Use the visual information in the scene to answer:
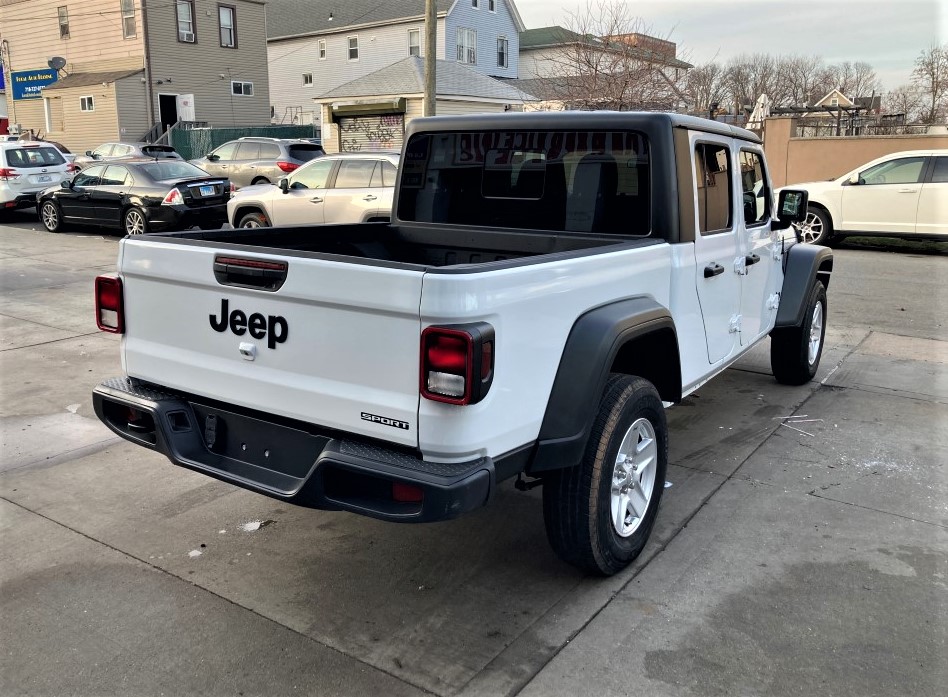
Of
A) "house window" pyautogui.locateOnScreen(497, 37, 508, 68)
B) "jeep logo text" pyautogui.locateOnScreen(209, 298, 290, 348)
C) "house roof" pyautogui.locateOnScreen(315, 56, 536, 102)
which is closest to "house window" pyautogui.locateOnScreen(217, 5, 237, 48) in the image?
"house roof" pyautogui.locateOnScreen(315, 56, 536, 102)

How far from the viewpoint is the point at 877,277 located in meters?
11.7

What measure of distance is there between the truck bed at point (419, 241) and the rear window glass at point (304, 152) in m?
15.7

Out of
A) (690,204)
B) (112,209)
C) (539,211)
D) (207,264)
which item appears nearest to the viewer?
(207,264)

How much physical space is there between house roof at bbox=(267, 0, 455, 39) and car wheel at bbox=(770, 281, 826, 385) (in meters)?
36.3

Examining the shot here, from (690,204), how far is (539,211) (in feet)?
2.66

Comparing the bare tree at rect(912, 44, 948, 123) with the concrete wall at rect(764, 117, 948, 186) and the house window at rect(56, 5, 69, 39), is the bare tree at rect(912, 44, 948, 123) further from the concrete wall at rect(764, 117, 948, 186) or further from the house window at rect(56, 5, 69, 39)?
the house window at rect(56, 5, 69, 39)

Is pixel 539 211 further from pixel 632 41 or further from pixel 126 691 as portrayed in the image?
pixel 632 41

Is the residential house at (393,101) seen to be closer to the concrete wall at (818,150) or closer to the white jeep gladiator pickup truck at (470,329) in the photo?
the concrete wall at (818,150)

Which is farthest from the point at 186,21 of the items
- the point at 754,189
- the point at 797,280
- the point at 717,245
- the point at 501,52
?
the point at 717,245

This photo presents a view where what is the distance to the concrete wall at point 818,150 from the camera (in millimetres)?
20420

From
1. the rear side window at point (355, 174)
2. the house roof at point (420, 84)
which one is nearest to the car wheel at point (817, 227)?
the rear side window at point (355, 174)

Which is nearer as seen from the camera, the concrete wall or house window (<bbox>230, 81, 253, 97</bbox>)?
the concrete wall

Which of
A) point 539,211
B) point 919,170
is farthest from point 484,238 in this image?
point 919,170

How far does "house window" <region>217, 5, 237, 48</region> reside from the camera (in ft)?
112
